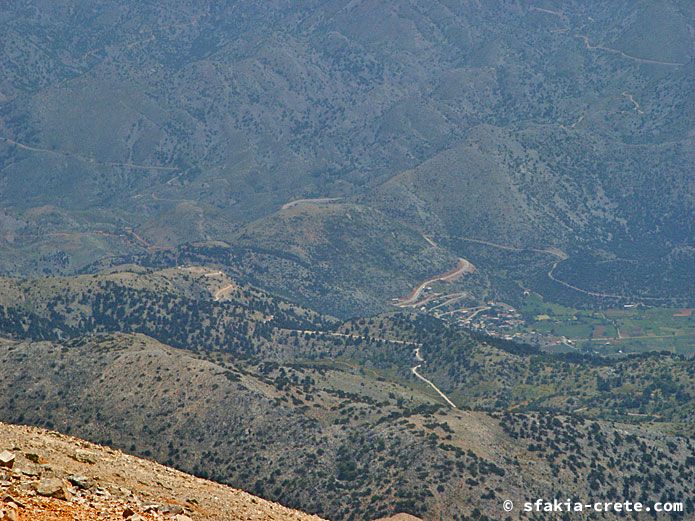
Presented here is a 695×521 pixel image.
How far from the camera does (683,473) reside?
134500mm

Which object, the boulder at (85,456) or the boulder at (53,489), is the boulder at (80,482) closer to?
the boulder at (53,489)

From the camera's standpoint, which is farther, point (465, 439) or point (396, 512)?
point (465, 439)

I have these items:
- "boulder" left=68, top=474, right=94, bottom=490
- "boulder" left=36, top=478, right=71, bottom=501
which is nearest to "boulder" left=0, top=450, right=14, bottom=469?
"boulder" left=36, top=478, right=71, bottom=501

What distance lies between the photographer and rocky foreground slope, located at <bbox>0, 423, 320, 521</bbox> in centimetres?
4788

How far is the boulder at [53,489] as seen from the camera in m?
48.5

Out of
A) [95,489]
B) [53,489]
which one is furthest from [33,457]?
[53,489]

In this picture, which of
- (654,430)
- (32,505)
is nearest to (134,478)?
(32,505)

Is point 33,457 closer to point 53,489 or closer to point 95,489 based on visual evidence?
point 95,489

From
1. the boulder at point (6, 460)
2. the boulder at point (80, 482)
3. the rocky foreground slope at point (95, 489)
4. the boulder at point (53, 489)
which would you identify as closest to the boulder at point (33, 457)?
the rocky foreground slope at point (95, 489)

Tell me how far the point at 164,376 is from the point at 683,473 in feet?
226

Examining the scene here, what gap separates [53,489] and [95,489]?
4.09 m

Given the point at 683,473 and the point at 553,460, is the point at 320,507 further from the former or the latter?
the point at 683,473

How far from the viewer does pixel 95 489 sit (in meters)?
52.8

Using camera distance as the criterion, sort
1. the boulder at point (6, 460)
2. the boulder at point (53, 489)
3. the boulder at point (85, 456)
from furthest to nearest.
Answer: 1. the boulder at point (85, 456)
2. the boulder at point (6, 460)
3. the boulder at point (53, 489)
